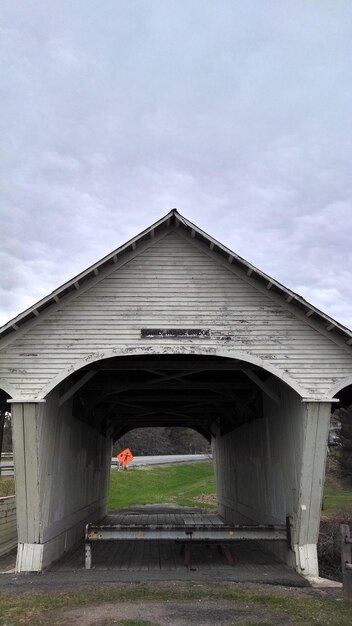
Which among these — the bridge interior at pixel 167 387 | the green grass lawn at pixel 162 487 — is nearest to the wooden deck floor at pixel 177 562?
the bridge interior at pixel 167 387

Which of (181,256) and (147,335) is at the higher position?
(181,256)

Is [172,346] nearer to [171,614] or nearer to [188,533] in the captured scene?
[188,533]

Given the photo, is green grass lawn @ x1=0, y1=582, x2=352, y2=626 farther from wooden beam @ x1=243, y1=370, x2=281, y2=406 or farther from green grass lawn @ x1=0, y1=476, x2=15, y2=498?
green grass lawn @ x1=0, y1=476, x2=15, y2=498

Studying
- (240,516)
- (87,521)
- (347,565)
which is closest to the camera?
(347,565)

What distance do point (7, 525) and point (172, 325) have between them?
883 centimetres

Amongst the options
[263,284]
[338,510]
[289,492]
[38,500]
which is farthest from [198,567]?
[338,510]

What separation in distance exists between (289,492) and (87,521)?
873cm

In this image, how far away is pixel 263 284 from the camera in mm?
11594

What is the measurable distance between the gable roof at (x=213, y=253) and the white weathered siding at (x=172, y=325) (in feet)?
0.67

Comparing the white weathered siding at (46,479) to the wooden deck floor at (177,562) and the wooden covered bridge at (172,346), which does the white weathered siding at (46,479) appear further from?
the wooden deck floor at (177,562)

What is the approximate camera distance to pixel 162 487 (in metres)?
38.4

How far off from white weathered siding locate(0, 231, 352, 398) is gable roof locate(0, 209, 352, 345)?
8.0 inches

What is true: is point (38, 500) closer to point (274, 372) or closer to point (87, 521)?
point (274, 372)

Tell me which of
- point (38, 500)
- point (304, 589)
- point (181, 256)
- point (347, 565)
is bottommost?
point (304, 589)
